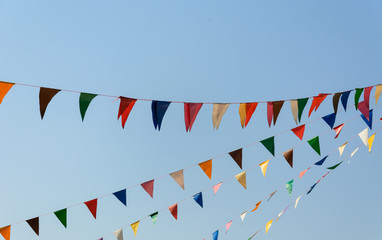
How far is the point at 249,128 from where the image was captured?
30.6ft

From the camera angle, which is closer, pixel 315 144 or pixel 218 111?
pixel 218 111

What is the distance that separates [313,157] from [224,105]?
4724 mm

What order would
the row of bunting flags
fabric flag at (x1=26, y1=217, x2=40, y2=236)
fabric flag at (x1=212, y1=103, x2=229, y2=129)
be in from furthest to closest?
fabric flag at (x1=26, y1=217, x2=40, y2=236) < fabric flag at (x1=212, y1=103, x2=229, y2=129) < the row of bunting flags

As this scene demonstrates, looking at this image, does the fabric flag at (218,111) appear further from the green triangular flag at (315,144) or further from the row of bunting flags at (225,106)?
the green triangular flag at (315,144)

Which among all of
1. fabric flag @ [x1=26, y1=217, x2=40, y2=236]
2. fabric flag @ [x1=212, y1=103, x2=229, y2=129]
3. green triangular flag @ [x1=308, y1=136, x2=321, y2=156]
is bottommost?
fabric flag @ [x1=26, y1=217, x2=40, y2=236]

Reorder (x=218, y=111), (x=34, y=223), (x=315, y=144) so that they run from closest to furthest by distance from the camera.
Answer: (x=218, y=111) → (x=315, y=144) → (x=34, y=223)

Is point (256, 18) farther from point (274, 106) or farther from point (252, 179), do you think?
point (274, 106)

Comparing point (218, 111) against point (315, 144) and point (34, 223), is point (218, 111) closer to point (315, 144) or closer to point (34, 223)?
point (315, 144)

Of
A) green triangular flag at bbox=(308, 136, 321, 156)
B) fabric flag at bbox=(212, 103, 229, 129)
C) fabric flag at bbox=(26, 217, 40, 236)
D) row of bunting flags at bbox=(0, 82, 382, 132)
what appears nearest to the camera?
row of bunting flags at bbox=(0, 82, 382, 132)

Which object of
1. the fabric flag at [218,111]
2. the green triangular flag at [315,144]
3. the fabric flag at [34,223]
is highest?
the fabric flag at [218,111]

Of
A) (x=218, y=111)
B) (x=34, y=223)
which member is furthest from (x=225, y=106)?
(x=34, y=223)

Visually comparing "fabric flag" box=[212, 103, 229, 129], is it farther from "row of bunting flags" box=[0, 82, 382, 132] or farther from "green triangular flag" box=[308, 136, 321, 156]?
"green triangular flag" box=[308, 136, 321, 156]

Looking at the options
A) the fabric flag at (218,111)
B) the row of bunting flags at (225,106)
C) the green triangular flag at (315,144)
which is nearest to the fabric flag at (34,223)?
the row of bunting flags at (225,106)

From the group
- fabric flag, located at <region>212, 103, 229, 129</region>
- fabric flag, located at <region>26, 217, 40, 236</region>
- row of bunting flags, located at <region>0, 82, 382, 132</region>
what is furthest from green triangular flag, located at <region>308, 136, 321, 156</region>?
fabric flag, located at <region>26, 217, 40, 236</region>
